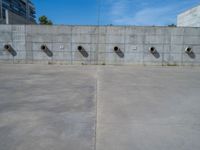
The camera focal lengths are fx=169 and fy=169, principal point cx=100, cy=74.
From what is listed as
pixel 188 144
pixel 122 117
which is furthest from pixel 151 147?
pixel 122 117

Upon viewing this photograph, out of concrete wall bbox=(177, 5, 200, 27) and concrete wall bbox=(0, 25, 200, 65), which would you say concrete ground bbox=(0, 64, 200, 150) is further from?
concrete wall bbox=(177, 5, 200, 27)

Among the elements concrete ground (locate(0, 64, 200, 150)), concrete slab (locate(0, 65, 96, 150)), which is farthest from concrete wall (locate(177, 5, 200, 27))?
concrete slab (locate(0, 65, 96, 150))

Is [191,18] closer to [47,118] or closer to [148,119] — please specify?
[148,119]

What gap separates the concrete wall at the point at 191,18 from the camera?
10.8 metres

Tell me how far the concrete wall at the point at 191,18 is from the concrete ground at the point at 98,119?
328 inches

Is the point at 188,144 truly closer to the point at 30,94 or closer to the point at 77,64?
the point at 30,94

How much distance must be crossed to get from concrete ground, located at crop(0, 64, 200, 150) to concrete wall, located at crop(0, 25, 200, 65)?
493 centimetres

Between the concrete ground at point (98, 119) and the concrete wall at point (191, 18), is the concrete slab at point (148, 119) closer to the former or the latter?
the concrete ground at point (98, 119)

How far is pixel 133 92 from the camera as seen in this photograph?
4.32 meters

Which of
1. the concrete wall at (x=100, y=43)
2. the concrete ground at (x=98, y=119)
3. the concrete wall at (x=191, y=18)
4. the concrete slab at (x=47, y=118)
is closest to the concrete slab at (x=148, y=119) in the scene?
the concrete ground at (x=98, y=119)

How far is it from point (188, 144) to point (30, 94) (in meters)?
3.35

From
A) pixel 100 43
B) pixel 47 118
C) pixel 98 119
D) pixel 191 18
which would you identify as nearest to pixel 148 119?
pixel 98 119

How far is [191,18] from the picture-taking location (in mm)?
11539

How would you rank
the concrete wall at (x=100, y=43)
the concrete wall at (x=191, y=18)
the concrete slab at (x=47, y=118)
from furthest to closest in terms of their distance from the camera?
the concrete wall at (x=191, y=18)
the concrete wall at (x=100, y=43)
the concrete slab at (x=47, y=118)
